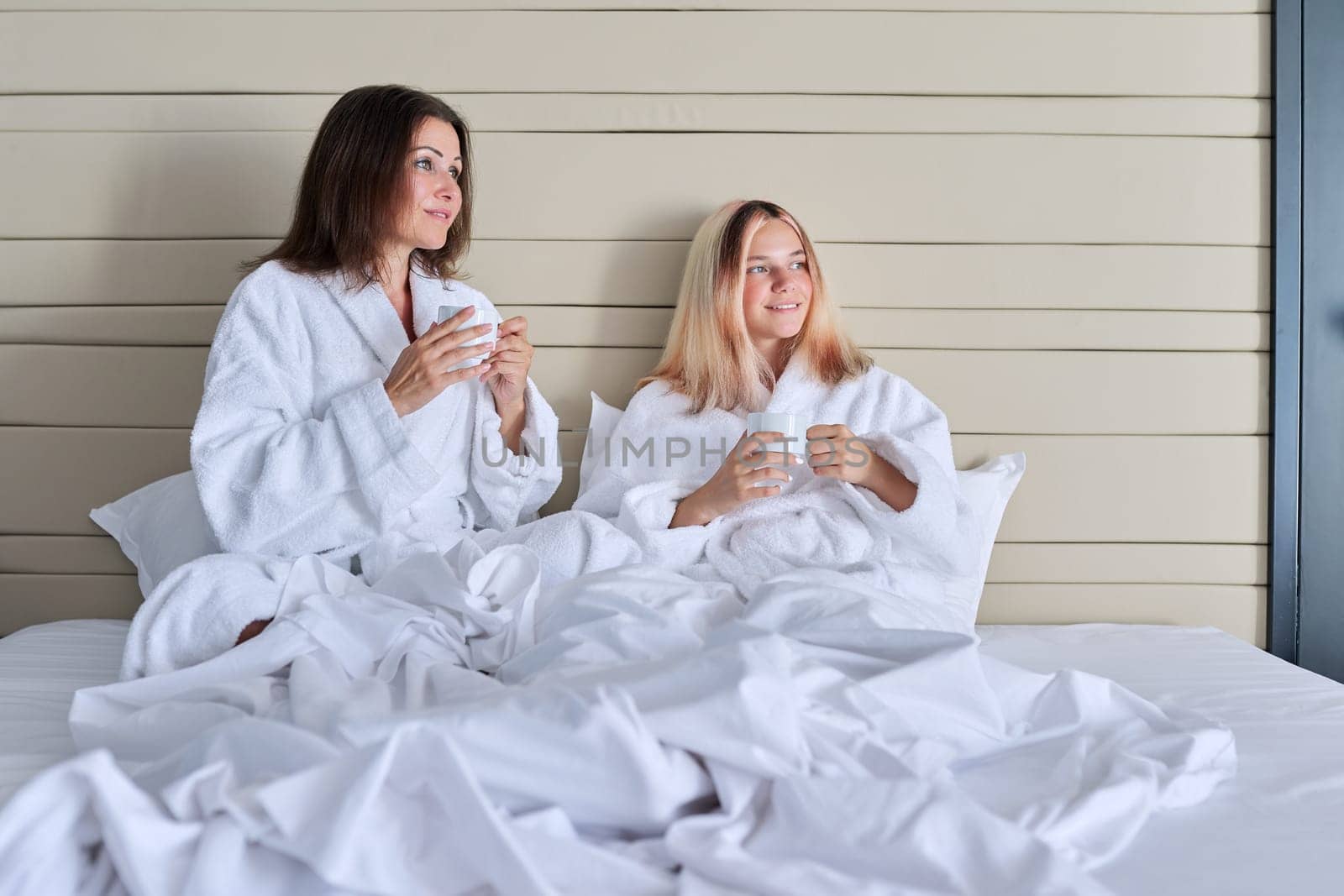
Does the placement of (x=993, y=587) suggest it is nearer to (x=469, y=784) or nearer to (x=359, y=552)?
(x=359, y=552)

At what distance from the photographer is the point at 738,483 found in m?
1.81

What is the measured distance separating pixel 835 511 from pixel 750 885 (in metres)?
1.05

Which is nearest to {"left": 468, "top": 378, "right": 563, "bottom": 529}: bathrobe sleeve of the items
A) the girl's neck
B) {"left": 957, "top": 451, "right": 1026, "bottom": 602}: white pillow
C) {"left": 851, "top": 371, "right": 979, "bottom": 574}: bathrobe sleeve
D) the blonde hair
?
the blonde hair

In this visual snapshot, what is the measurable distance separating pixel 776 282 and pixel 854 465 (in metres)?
0.42

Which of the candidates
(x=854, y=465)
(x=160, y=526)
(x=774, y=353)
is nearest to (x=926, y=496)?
(x=854, y=465)

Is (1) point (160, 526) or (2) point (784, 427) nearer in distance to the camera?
(2) point (784, 427)

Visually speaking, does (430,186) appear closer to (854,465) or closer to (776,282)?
(776,282)

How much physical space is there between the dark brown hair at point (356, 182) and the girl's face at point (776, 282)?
655 mm

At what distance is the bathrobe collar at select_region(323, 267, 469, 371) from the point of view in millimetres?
1952

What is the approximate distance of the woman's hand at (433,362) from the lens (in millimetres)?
1788

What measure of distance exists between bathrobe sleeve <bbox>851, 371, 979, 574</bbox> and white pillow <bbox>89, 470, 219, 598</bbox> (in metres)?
1.23

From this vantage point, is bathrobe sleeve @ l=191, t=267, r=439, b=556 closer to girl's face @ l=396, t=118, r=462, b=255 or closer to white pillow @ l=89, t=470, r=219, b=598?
white pillow @ l=89, t=470, r=219, b=598

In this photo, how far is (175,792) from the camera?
96cm

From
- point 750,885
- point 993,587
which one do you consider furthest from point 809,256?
point 750,885
